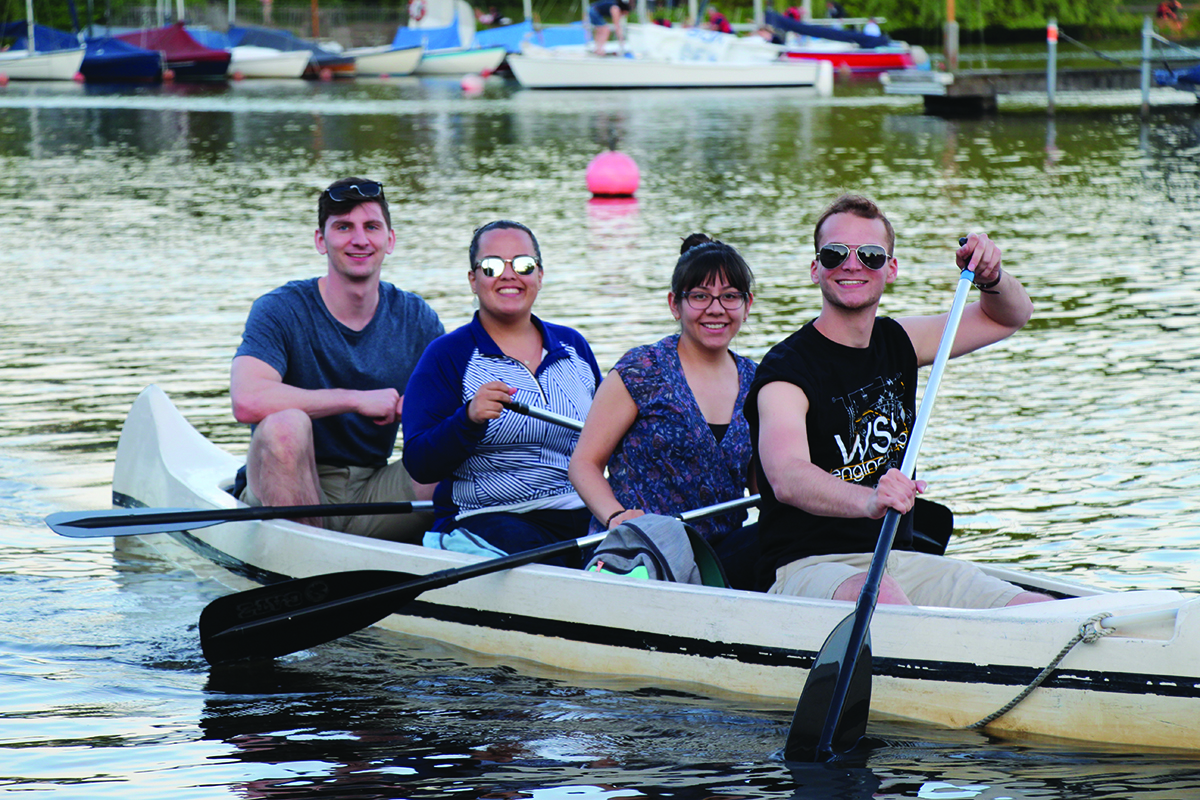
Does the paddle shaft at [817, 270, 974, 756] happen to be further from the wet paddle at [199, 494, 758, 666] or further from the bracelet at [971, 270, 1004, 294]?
the wet paddle at [199, 494, 758, 666]

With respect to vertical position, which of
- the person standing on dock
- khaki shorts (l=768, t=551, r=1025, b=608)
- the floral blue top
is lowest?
khaki shorts (l=768, t=551, r=1025, b=608)

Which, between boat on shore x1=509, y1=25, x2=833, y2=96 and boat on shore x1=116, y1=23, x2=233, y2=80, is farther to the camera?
boat on shore x1=116, y1=23, x2=233, y2=80

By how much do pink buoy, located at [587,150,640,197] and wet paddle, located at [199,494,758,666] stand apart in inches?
539

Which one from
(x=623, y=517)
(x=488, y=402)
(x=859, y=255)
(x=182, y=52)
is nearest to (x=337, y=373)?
(x=488, y=402)

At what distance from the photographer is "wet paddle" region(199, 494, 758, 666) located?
195 inches

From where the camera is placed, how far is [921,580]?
4.32m

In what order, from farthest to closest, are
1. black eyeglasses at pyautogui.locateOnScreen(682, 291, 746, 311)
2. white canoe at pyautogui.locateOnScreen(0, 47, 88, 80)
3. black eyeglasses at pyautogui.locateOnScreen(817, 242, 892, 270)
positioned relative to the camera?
white canoe at pyautogui.locateOnScreen(0, 47, 88, 80)
black eyeglasses at pyautogui.locateOnScreen(682, 291, 746, 311)
black eyeglasses at pyautogui.locateOnScreen(817, 242, 892, 270)

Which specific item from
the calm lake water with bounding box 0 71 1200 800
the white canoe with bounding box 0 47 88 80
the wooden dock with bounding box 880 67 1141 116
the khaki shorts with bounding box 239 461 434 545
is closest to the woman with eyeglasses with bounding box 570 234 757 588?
the calm lake water with bounding box 0 71 1200 800

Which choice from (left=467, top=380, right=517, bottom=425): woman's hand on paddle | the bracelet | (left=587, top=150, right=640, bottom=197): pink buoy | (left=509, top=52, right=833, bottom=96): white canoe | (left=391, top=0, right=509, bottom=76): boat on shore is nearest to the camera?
the bracelet

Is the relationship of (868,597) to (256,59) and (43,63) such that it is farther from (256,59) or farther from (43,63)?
(256,59)

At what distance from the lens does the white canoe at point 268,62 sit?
4666 centimetres

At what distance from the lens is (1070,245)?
14.2 meters

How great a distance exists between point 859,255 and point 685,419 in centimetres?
84

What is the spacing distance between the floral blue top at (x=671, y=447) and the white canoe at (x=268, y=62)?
44.1 meters
